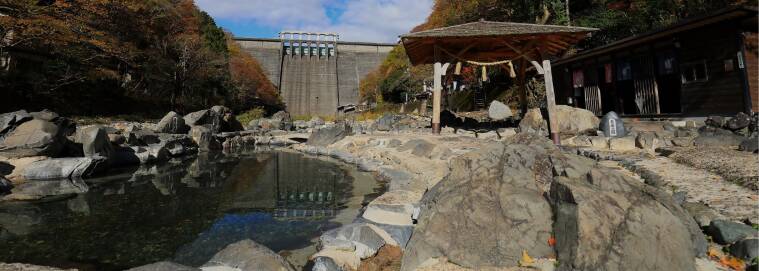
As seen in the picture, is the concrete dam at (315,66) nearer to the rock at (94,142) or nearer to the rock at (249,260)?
the rock at (94,142)

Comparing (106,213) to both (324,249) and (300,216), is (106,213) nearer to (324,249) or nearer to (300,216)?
(300,216)

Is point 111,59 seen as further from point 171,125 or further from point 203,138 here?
point 203,138

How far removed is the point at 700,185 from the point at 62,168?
13.5m

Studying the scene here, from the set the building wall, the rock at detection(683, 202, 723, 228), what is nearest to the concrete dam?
the building wall

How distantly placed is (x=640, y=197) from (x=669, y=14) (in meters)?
23.5

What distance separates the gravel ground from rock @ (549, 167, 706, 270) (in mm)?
2749

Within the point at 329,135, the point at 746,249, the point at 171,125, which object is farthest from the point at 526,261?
the point at 171,125

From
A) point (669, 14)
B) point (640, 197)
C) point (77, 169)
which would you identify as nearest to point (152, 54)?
point (77, 169)

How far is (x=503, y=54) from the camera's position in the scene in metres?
14.9

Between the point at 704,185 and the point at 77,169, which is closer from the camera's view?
the point at 704,185

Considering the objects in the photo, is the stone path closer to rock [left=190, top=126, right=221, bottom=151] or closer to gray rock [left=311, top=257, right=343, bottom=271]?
gray rock [left=311, top=257, right=343, bottom=271]

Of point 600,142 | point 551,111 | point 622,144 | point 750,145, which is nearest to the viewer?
point 750,145

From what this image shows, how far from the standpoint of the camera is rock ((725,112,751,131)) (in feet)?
29.7

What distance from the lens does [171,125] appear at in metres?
17.2
